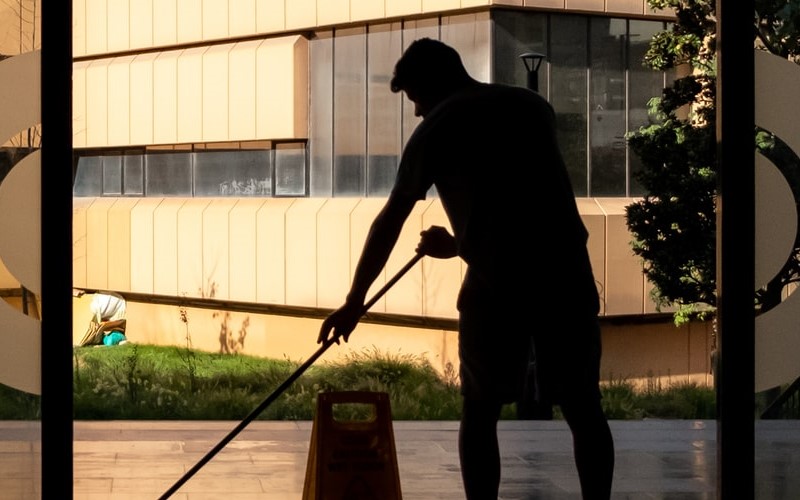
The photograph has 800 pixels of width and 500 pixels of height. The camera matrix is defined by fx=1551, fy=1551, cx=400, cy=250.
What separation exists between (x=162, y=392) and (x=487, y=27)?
6.29 meters

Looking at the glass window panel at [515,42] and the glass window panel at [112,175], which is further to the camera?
the glass window panel at [112,175]

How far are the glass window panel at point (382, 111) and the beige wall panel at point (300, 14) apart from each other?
0.99 meters

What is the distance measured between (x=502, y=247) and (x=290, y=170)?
15.7m

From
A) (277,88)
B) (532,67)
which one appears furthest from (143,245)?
(532,67)

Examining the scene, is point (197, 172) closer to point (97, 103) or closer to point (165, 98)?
point (165, 98)

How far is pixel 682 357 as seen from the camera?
19.8 meters

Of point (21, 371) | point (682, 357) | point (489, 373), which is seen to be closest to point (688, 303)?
point (682, 357)

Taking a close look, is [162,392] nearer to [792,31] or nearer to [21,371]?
[792,31]

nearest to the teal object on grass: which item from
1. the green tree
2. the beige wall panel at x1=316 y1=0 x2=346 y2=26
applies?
the beige wall panel at x1=316 y1=0 x2=346 y2=26

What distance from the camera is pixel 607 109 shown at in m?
19.8

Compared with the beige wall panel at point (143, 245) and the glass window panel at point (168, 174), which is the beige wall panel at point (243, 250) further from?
the beige wall panel at point (143, 245)

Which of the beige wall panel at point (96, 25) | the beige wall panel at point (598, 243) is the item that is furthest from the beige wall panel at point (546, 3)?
the beige wall panel at point (96, 25)

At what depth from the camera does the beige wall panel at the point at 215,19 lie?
22078 millimetres

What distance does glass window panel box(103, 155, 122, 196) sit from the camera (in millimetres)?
24500
